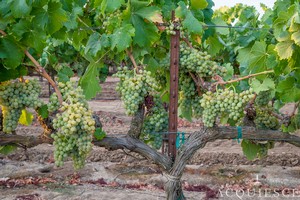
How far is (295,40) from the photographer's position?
397 cm

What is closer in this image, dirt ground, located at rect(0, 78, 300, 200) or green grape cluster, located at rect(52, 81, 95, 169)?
green grape cluster, located at rect(52, 81, 95, 169)

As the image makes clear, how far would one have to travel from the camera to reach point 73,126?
418 cm

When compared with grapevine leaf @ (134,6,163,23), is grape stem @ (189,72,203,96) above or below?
below

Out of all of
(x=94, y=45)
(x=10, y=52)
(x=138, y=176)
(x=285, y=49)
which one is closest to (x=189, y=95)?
(x=94, y=45)

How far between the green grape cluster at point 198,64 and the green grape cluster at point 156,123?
1.60ft

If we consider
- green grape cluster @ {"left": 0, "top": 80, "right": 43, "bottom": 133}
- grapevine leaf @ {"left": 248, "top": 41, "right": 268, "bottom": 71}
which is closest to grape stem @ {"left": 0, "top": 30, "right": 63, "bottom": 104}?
green grape cluster @ {"left": 0, "top": 80, "right": 43, "bottom": 133}

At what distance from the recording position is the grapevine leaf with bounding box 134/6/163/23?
4648 mm

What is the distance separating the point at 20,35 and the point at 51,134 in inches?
39.2

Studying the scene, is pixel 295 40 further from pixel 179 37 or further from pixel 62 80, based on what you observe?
pixel 62 80

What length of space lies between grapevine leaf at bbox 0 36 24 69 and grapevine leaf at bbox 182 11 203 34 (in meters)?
1.66

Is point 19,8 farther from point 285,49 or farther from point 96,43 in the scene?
point 285,49

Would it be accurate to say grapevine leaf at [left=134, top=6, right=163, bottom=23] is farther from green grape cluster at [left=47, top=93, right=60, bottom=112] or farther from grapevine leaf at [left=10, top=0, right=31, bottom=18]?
grapevine leaf at [left=10, top=0, right=31, bottom=18]

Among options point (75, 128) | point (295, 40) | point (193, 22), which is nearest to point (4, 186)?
point (75, 128)

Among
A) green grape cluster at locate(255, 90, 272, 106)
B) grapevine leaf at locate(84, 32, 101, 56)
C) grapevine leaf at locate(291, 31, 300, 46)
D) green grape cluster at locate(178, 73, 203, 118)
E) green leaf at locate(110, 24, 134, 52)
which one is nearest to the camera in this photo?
grapevine leaf at locate(291, 31, 300, 46)
